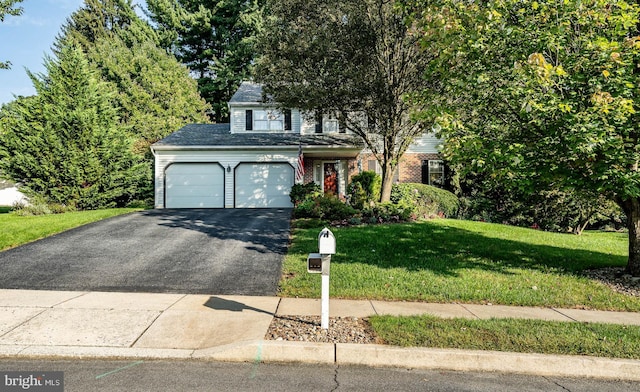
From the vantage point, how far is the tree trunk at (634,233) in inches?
285

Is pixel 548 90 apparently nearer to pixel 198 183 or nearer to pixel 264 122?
pixel 198 183

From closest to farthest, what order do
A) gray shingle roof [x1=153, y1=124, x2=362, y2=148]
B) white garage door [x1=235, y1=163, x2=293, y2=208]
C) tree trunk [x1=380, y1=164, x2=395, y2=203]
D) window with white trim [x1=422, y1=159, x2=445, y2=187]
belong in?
tree trunk [x1=380, y1=164, x2=395, y2=203], white garage door [x1=235, y1=163, x2=293, y2=208], gray shingle roof [x1=153, y1=124, x2=362, y2=148], window with white trim [x1=422, y1=159, x2=445, y2=187]

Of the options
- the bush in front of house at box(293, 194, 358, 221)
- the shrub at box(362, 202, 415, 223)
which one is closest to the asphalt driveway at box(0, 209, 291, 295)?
the bush in front of house at box(293, 194, 358, 221)

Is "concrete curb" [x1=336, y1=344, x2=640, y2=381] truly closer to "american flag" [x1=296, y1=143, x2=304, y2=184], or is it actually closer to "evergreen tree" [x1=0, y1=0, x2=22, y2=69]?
"american flag" [x1=296, y1=143, x2=304, y2=184]

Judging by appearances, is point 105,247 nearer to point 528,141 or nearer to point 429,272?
point 429,272

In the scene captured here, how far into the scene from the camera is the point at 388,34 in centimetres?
1287

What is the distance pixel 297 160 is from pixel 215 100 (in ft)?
67.5

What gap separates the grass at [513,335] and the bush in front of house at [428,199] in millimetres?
10690

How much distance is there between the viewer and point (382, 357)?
4094mm

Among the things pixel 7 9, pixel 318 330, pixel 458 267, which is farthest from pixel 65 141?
pixel 458 267

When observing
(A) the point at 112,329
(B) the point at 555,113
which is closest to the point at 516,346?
(B) the point at 555,113

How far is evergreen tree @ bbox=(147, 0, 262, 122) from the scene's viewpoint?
3369cm

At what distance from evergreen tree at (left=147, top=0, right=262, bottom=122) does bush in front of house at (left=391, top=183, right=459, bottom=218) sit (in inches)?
872

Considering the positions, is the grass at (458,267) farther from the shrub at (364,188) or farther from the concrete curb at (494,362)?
the shrub at (364,188)
